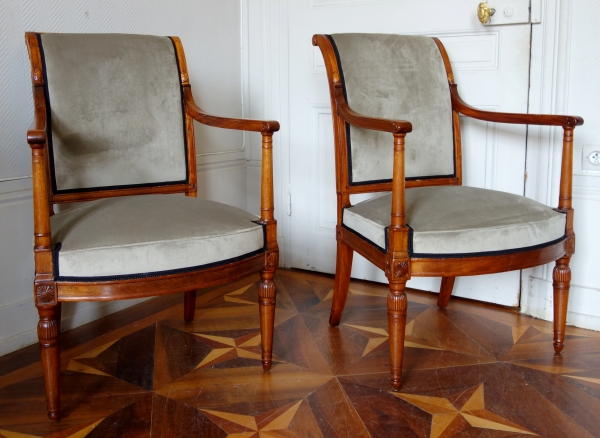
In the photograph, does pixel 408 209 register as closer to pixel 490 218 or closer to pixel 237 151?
pixel 490 218

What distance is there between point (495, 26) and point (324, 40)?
0.65 m

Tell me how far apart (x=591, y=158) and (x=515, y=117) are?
34 centimetres

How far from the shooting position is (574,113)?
6.81ft

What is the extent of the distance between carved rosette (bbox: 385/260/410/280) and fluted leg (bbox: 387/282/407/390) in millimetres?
24

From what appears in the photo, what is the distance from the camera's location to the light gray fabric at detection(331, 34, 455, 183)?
1.92 metres

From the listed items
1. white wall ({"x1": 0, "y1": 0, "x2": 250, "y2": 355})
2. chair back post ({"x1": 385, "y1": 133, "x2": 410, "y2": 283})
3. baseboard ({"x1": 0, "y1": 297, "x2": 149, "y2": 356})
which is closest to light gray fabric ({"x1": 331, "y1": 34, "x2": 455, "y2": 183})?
chair back post ({"x1": 385, "y1": 133, "x2": 410, "y2": 283})

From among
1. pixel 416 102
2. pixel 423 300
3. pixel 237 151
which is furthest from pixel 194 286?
pixel 237 151

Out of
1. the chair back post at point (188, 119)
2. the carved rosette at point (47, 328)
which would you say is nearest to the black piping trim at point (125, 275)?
the carved rosette at point (47, 328)

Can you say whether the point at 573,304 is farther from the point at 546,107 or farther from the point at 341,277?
the point at 341,277

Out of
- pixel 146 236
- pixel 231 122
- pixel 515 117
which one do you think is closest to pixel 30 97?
pixel 231 122

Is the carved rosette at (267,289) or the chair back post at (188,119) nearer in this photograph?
the carved rosette at (267,289)

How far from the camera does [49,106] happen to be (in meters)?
1.69

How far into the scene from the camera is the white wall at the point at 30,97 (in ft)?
6.19

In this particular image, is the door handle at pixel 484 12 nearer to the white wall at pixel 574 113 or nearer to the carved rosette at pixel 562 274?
the white wall at pixel 574 113
